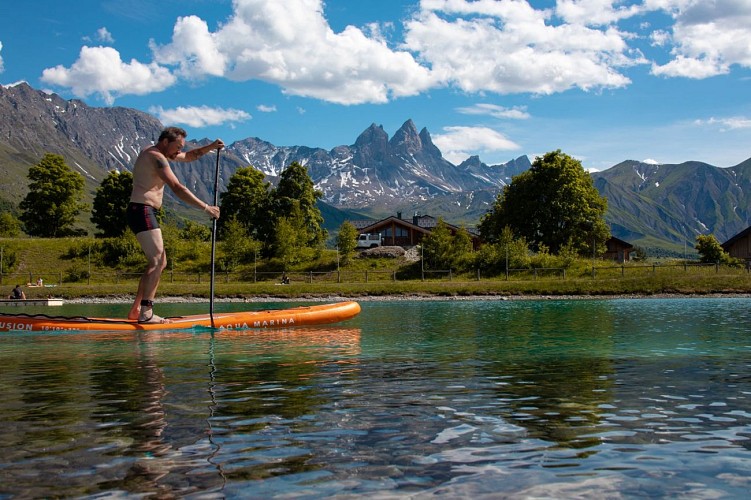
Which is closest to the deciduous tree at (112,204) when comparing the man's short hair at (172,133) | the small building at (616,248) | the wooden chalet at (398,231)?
the wooden chalet at (398,231)

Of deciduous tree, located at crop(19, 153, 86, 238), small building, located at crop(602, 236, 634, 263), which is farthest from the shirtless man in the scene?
deciduous tree, located at crop(19, 153, 86, 238)

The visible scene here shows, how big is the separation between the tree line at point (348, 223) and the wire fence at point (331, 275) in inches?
109

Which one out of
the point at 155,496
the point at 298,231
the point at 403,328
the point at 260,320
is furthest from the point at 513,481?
the point at 298,231

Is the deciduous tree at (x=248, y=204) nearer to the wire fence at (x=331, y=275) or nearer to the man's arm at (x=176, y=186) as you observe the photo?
the wire fence at (x=331, y=275)

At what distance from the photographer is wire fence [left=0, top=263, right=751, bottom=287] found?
66000mm

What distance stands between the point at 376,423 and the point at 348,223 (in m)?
74.3

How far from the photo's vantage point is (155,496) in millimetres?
4367

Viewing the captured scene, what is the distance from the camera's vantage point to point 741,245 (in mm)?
97750

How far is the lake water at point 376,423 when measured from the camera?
465 cm

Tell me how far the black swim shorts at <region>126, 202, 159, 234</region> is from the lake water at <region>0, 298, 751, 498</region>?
288 centimetres

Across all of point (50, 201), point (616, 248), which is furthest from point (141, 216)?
point (616, 248)

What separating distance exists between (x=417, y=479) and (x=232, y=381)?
568cm

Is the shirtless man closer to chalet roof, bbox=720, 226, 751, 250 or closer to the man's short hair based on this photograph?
the man's short hair

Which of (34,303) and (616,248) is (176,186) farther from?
(616,248)
